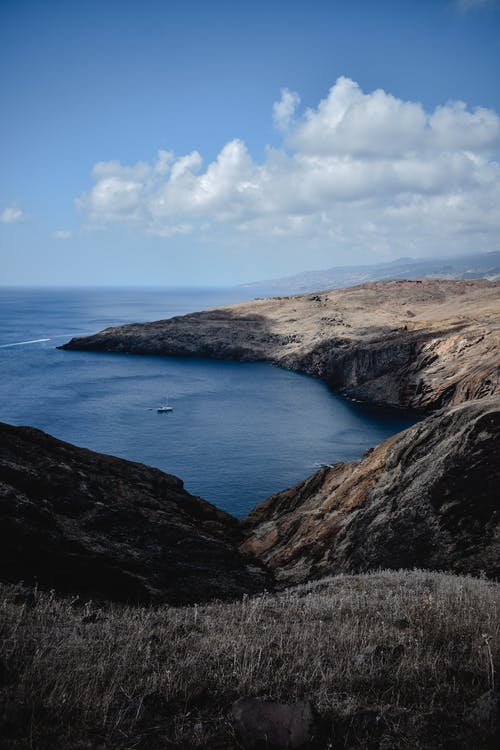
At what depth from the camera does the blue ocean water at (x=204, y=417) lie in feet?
165

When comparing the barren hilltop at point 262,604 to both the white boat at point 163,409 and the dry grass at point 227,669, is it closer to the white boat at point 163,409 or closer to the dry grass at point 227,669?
the dry grass at point 227,669

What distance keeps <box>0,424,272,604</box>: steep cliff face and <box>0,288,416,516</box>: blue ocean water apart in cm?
1936

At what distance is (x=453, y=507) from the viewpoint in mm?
16234

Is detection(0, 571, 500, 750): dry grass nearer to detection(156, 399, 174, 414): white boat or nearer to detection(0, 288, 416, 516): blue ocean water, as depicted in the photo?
detection(0, 288, 416, 516): blue ocean water

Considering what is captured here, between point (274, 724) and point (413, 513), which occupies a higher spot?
point (274, 724)

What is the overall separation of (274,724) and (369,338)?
108 meters

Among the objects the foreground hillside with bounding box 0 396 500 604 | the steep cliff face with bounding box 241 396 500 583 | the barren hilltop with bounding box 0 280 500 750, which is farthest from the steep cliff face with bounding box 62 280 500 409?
the barren hilltop with bounding box 0 280 500 750

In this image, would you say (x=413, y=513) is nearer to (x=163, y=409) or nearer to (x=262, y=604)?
(x=262, y=604)

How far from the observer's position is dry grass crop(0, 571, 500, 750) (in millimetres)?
4770

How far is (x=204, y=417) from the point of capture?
2773 inches

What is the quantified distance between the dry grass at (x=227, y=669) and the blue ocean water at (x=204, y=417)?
32866 millimetres

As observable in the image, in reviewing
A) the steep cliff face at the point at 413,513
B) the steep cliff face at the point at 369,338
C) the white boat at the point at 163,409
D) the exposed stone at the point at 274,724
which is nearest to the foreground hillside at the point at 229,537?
the steep cliff face at the point at 413,513

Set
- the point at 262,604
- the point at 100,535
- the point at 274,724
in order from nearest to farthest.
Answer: the point at 274,724
the point at 262,604
the point at 100,535

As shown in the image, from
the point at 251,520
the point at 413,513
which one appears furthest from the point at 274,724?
the point at 251,520
